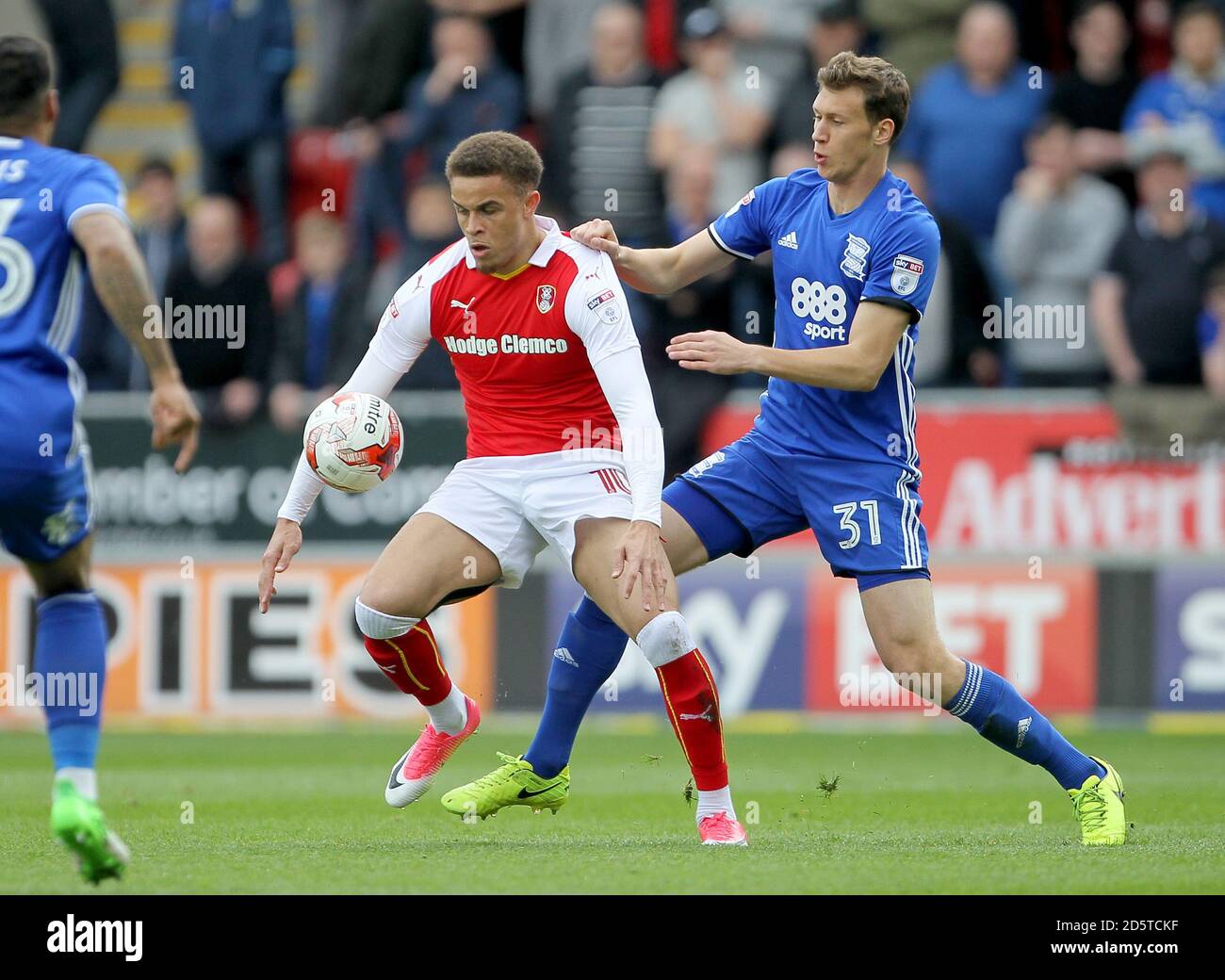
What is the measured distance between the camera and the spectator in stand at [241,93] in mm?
14289

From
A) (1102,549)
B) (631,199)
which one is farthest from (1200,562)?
(631,199)

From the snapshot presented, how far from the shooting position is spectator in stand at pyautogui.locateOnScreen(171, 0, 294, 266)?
46.9ft

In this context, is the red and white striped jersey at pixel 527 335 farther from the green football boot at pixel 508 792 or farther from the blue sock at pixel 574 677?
the green football boot at pixel 508 792

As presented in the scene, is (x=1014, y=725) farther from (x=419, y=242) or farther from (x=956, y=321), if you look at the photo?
(x=419, y=242)

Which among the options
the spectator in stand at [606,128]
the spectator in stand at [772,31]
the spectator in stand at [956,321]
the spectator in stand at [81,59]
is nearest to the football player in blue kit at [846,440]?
the spectator in stand at [956,321]

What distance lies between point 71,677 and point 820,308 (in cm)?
294

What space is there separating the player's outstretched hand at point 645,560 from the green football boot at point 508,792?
1.08 metres

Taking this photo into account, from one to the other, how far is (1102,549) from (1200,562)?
1.91 feet

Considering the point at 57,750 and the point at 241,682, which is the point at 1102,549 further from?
the point at 57,750

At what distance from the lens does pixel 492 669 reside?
11.8 m

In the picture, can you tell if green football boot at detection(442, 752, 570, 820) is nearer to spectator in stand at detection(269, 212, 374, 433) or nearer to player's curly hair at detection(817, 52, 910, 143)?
player's curly hair at detection(817, 52, 910, 143)

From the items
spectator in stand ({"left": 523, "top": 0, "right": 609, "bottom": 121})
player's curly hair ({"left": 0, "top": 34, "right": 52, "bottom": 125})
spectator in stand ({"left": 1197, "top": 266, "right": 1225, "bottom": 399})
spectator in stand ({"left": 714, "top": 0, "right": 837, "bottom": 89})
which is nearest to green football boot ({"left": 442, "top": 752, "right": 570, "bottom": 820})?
player's curly hair ({"left": 0, "top": 34, "right": 52, "bottom": 125})

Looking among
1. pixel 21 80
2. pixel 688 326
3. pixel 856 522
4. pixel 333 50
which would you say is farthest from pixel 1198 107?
pixel 21 80
